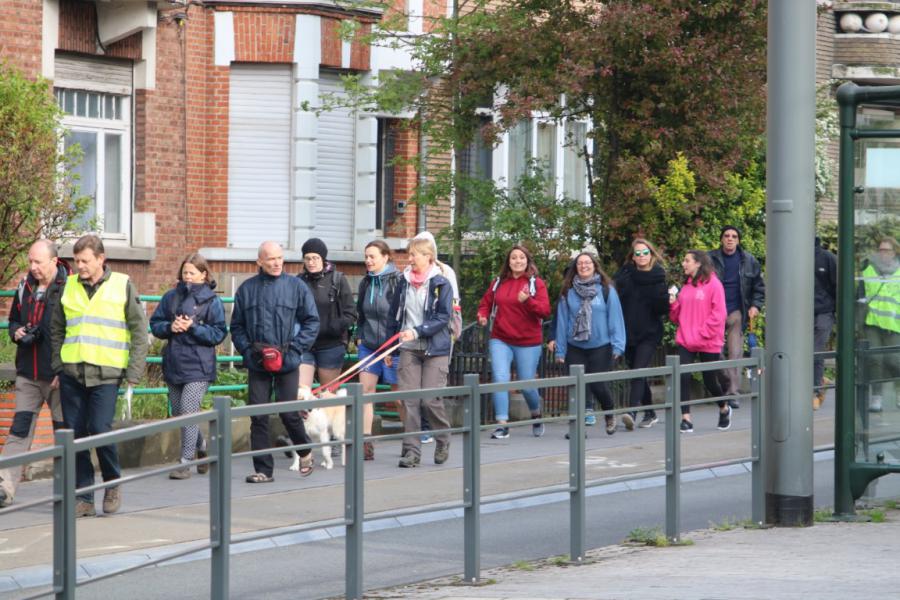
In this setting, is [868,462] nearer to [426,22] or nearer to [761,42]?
[761,42]

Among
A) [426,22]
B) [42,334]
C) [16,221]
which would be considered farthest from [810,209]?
[426,22]

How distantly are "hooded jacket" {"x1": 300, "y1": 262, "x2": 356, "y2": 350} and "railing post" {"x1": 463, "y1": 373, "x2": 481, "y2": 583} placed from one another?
16.6 ft

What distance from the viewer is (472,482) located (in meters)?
9.23

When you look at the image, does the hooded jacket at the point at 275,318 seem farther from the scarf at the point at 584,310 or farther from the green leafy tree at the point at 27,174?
the scarf at the point at 584,310

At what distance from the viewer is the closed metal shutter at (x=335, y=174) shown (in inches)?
838

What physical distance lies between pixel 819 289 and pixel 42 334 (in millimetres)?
9209

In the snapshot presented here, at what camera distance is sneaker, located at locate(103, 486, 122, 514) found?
6.82 m

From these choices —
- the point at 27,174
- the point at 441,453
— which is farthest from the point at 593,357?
the point at 441,453

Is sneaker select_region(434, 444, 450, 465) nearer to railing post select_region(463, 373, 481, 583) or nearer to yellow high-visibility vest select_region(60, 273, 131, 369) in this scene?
railing post select_region(463, 373, 481, 583)

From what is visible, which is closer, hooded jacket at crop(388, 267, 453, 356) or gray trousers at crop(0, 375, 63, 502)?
gray trousers at crop(0, 375, 63, 502)

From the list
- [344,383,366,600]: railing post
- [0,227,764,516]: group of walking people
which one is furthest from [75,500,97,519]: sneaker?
[344,383,366,600]: railing post

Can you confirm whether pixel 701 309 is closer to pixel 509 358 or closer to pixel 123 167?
pixel 509 358

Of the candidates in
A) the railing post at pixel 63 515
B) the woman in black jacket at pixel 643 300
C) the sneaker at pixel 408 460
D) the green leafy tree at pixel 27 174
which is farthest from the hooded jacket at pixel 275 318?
the railing post at pixel 63 515

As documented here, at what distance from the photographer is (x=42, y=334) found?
1168cm
